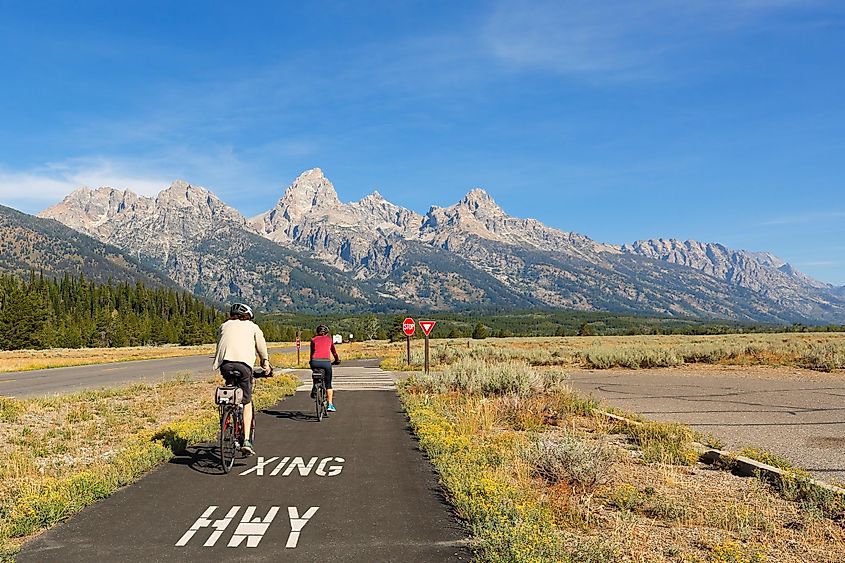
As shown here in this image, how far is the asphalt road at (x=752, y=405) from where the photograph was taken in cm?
1170

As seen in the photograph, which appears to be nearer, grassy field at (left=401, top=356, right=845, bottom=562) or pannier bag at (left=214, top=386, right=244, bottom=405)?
grassy field at (left=401, top=356, right=845, bottom=562)

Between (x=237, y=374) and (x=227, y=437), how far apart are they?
0.98m

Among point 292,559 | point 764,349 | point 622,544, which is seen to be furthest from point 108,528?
point 764,349

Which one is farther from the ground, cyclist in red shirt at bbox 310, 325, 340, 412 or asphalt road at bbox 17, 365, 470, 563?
cyclist in red shirt at bbox 310, 325, 340, 412

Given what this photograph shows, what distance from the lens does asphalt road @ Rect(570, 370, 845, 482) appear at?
11695mm

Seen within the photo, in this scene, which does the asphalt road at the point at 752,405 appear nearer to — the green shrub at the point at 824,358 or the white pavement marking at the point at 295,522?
the green shrub at the point at 824,358

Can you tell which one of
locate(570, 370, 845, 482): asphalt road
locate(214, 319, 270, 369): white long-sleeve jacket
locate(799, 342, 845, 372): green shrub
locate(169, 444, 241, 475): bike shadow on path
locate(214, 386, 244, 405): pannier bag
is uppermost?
locate(214, 319, 270, 369): white long-sleeve jacket

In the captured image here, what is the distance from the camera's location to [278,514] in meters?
7.35

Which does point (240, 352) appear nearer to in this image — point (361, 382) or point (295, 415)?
point (295, 415)

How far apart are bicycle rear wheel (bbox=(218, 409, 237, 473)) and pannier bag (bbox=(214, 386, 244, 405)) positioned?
17cm

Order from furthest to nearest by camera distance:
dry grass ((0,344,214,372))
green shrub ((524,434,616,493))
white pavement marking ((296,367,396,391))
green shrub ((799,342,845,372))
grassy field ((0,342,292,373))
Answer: grassy field ((0,342,292,373)) → dry grass ((0,344,214,372)) → green shrub ((799,342,845,372)) → white pavement marking ((296,367,396,391)) → green shrub ((524,434,616,493))

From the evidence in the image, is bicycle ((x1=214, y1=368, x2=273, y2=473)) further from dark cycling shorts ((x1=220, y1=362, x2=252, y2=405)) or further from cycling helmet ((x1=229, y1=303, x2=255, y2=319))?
cycling helmet ((x1=229, y1=303, x2=255, y2=319))

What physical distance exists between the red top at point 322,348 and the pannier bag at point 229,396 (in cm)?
549

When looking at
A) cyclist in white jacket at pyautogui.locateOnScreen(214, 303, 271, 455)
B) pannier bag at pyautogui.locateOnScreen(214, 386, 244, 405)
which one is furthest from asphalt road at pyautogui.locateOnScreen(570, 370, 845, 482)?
pannier bag at pyautogui.locateOnScreen(214, 386, 244, 405)
